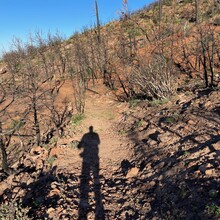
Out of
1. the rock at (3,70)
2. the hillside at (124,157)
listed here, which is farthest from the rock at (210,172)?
the rock at (3,70)

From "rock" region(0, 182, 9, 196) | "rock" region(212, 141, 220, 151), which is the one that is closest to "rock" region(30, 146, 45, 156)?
"rock" region(0, 182, 9, 196)

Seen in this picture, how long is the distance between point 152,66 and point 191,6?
717 inches

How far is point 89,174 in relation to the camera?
5.97m

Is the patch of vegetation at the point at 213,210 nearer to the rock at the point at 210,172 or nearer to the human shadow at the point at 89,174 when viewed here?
the rock at the point at 210,172

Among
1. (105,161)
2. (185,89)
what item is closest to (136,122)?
(105,161)

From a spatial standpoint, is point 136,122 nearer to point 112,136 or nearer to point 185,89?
point 112,136

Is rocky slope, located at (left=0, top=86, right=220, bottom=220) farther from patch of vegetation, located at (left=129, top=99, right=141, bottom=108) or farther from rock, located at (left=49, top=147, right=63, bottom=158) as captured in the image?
patch of vegetation, located at (left=129, top=99, right=141, bottom=108)

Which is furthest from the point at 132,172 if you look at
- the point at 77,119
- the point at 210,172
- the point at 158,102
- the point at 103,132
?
the point at 77,119

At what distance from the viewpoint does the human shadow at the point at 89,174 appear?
459cm

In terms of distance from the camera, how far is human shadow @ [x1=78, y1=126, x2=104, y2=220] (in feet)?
15.0

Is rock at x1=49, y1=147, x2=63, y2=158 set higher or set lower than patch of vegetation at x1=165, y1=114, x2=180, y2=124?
lower

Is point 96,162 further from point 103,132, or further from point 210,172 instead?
point 210,172

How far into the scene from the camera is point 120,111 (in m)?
10.2

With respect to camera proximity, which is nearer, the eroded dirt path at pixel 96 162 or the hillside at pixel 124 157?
the hillside at pixel 124 157
